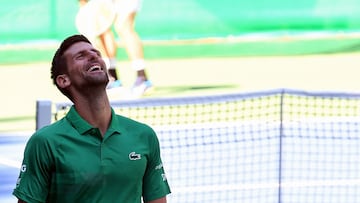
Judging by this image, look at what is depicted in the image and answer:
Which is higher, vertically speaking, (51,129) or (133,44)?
(133,44)

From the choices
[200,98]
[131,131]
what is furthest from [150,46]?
[131,131]

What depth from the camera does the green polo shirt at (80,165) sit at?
3.45 m

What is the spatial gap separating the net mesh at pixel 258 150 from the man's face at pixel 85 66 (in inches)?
105

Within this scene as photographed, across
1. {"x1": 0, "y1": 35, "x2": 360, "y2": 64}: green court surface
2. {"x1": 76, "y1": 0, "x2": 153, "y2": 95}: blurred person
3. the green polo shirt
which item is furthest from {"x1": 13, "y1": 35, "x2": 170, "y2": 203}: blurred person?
{"x1": 0, "y1": 35, "x2": 360, "y2": 64}: green court surface

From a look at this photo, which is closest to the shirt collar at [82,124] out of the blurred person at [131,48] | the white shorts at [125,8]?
the blurred person at [131,48]

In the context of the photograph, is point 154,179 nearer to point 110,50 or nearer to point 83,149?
point 83,149

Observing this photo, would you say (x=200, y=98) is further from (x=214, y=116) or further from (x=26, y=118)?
(x=26, y=118)

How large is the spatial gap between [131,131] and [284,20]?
12782 millimetres

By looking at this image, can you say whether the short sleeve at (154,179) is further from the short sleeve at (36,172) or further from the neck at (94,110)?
the short sleeve at (36,172)

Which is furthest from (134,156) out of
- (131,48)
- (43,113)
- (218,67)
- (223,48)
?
(223,48)

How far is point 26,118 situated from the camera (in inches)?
451

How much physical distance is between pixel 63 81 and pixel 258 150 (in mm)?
5759

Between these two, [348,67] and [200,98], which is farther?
[348,67]

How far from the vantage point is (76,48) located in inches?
140
